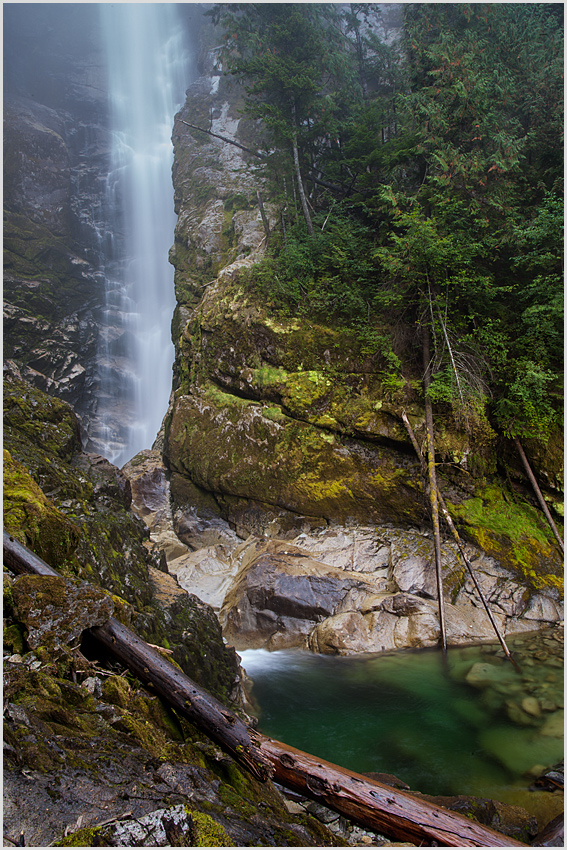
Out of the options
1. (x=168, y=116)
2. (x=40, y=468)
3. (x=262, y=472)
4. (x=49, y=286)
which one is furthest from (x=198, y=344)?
(x=168, y=116)

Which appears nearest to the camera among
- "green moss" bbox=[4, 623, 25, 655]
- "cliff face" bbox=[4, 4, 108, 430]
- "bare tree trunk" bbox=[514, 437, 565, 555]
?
"green moss" bbox=[4, 623, 25, 655]

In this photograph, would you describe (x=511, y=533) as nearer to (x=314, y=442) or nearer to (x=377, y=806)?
(x=314, y=442)

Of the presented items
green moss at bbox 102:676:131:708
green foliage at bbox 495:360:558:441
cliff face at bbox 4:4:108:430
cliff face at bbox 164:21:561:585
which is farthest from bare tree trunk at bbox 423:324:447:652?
cliff face at bbox 4:4:108:430

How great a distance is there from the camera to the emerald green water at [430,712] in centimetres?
466

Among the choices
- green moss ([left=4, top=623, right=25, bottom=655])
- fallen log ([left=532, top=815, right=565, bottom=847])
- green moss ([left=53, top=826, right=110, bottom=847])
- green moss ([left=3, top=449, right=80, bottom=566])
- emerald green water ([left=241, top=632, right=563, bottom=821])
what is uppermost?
green moss ([left=3, top=449, right=80, bottom=566])

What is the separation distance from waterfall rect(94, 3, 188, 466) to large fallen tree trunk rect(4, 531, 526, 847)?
70.2 ft

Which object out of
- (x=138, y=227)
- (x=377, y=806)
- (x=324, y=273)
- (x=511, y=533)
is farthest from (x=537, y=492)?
(x=138, y=227)

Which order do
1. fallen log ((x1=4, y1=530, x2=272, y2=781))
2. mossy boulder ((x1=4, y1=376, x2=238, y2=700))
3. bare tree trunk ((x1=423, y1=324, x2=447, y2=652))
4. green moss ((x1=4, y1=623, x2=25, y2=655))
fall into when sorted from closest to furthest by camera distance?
green moss ((x1=4, y1=623, x2=25, y2=655)) < fallen log ((x1=4, y1=530, x2=272, y2=781)) < mossy boulder ((x1=4, y1=376, x2=238, y2=700)) < bare tree trunk ((x1=423, y1=324, x2=447, y2=652))

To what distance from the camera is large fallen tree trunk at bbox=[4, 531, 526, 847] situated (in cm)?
260

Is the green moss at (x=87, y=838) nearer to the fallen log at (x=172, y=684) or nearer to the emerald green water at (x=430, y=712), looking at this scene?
the fallen log at (x=172, y=684)

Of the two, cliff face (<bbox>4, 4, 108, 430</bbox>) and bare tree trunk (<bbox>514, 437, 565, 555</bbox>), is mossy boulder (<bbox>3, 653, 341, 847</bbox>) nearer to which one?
bare tree trunk (<bbox>514, 437, 565, 555</bbox>)

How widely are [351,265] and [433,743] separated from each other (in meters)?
11.1

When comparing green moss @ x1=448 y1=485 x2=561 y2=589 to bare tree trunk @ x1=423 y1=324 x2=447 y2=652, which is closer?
bare tree trunk @ x1=423 y1=324 x2=447 y2=652

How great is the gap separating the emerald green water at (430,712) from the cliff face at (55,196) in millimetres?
19830
